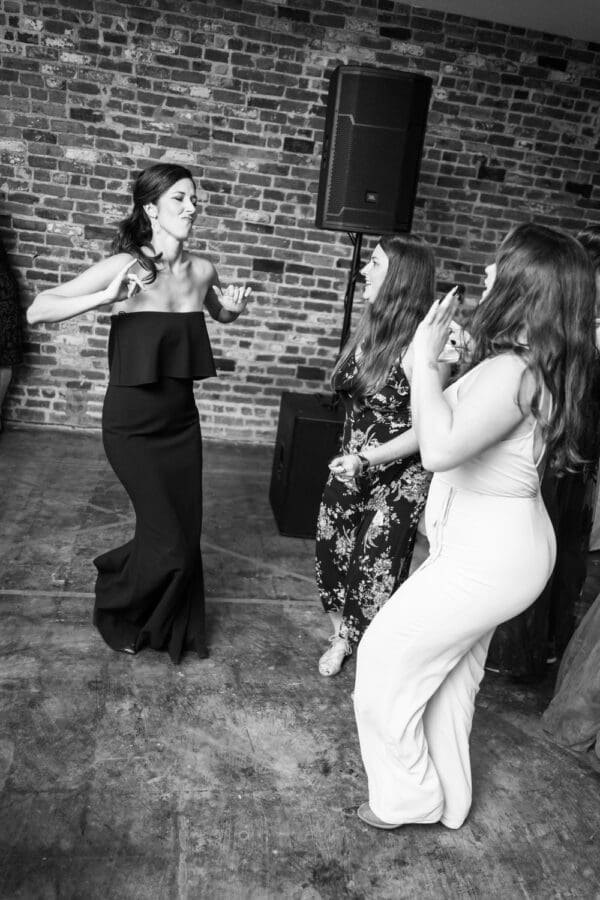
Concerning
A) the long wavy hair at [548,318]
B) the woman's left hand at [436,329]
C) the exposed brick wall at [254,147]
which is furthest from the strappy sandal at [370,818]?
the exposed brick wall at [254,147]

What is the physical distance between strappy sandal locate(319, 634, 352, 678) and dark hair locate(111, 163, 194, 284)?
5.01 feet

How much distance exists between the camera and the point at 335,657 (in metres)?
2.84

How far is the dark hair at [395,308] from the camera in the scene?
2.66 metres

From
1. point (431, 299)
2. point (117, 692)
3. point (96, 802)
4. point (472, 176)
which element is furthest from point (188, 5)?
point (96, 802)

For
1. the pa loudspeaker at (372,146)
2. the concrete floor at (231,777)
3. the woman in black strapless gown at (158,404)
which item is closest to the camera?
the concrete floor at (231,777)

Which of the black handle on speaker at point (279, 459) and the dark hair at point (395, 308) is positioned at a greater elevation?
the dark hair at point (395, 308)

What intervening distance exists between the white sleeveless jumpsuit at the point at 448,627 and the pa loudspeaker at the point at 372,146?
2.25m

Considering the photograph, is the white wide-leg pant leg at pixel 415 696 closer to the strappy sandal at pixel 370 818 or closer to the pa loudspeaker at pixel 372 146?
the strappy sandal at pixel 370 818

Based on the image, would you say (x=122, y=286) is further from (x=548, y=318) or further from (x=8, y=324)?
(x=8, y=324)

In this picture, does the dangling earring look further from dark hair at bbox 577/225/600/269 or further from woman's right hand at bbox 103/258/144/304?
dark hair at bbox 577/225/600/269

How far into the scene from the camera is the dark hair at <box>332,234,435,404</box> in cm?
266

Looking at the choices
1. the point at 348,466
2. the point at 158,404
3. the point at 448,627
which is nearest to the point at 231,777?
the point at 448,627

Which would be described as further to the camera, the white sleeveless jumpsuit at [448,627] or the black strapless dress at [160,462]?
the black strapless dress at [160,462]

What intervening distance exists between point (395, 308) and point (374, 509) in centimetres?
73
